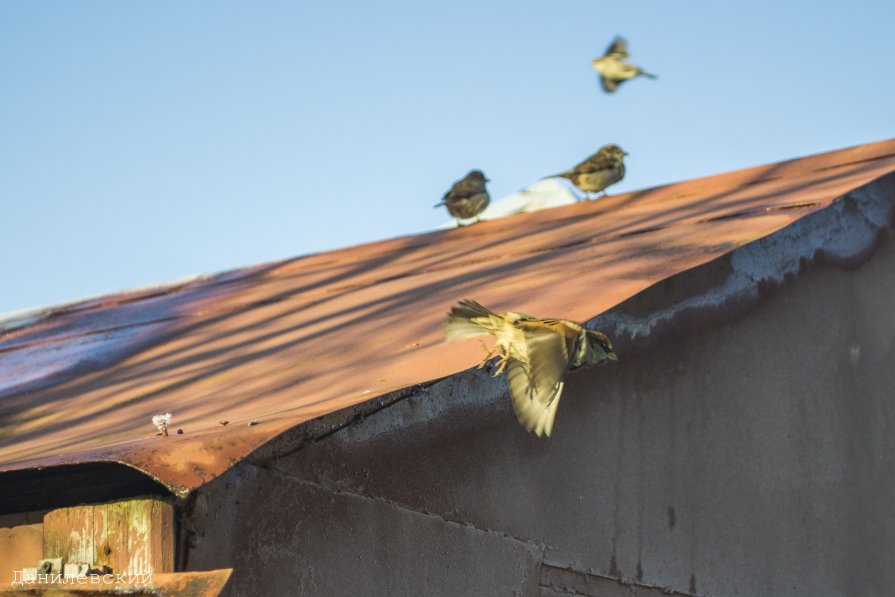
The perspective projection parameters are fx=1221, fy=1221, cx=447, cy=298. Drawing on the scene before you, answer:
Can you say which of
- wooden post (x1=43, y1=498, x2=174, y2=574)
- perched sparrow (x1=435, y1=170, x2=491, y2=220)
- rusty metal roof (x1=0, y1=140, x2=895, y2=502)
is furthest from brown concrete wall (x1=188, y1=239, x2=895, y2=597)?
perched sparrow (x1=435, y1=170, x2=491, y2=220)

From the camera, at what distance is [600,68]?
30.5ft

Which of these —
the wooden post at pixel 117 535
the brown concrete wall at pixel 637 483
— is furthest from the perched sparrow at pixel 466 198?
the wooden post at pixel 117 535

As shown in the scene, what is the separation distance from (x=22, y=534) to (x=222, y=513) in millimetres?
802

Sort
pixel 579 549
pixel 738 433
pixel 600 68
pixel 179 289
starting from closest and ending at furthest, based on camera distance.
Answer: pixel 579 549 < pixel 738 433 < pixel 179 289 < pixel 600 68

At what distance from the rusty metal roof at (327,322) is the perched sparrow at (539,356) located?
138mm

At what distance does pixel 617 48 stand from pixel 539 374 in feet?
21.3

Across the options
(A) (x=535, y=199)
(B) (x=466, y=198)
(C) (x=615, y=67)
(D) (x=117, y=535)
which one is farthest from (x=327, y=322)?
(A) (x=535, y=199)

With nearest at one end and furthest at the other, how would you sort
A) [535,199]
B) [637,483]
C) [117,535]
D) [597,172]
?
[117,535] → [637,483] → [597,172] → [535,199]

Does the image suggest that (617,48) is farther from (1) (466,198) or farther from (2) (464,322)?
(2) (464,322)

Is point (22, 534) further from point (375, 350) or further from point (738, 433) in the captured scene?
point (738, 433)

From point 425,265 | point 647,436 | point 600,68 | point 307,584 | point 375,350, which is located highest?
point 600,68

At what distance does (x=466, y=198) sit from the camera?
1086 cm

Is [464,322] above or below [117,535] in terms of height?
above

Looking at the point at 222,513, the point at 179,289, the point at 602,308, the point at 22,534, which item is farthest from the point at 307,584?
the point at 179,289
